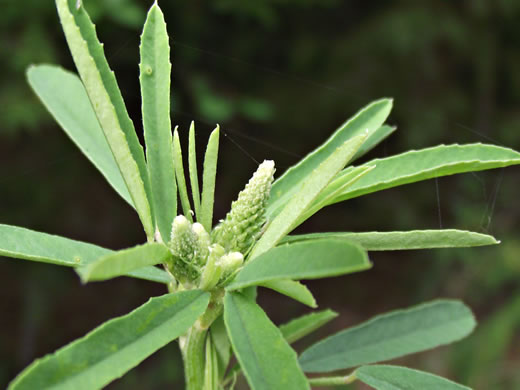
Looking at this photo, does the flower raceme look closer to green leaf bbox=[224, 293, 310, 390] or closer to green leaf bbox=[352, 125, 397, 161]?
green leaf bbox=[224, 293, 310, 390]

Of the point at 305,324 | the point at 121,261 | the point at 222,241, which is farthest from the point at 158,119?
the point at 305,324

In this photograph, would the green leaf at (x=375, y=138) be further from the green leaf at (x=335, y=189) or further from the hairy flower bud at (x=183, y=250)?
the hairy flower bud at (x=183, y=250)

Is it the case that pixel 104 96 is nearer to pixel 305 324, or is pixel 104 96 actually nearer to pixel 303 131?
pixel 305 324

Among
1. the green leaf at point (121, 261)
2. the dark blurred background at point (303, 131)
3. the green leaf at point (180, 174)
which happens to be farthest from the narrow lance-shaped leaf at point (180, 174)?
the dark blurred background at point (303, 131)

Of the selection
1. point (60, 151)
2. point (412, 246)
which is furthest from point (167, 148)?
point (60, 151)

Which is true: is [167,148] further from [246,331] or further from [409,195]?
[409,195]
